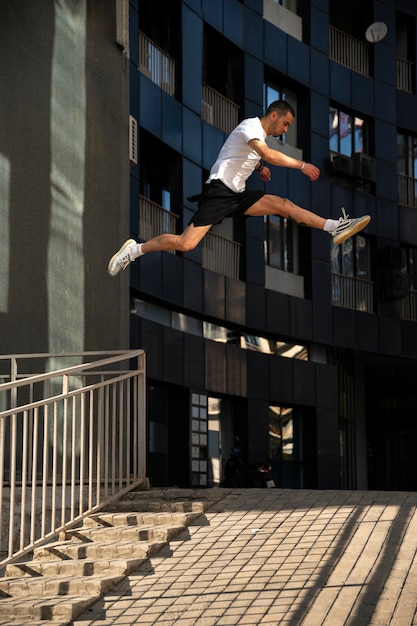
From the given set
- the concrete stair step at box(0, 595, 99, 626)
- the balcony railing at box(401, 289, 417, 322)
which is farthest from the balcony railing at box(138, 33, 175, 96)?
the concrete stair step at box(0, 595, 99, 626)

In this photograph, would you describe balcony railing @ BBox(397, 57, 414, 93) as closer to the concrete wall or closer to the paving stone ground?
the concrete wall

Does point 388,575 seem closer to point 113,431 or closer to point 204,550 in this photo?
point 204,550

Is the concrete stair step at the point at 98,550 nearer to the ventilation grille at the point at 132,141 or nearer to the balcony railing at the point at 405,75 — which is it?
the ventilation grille at the point at 132,141

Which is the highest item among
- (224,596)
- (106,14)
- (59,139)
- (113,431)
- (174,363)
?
(106,14)

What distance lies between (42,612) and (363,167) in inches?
952

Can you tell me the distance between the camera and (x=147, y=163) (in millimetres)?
24766

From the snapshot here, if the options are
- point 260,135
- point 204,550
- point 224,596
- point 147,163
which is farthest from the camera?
point 147,163

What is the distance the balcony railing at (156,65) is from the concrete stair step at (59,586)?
16.7m

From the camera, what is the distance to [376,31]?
3152 cm

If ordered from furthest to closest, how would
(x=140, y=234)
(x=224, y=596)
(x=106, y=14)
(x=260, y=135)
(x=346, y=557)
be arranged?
(x=140, y=234) → (x=106, y=14) → (x=260, y=135) → (x=346, y=557) → (x=224, y=596)

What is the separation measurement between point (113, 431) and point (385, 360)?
2250cm

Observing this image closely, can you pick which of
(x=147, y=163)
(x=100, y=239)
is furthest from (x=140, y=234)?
(x=100, y=239)

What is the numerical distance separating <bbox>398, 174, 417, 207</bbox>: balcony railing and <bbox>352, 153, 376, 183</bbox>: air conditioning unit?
157 cm

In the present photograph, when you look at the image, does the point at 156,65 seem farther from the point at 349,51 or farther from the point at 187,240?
the point at 187,240
